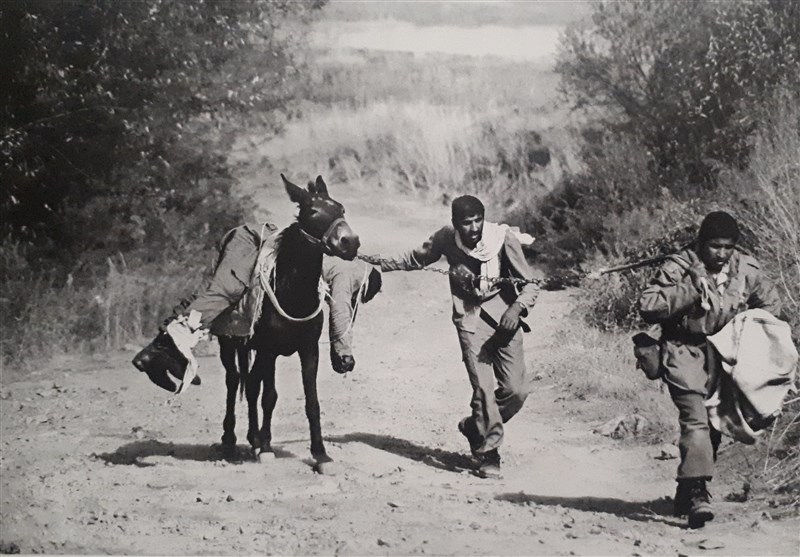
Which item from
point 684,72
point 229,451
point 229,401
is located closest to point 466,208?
point 229,401

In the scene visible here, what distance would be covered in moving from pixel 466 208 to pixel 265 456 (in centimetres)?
224

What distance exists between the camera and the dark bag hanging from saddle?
571 centimetres

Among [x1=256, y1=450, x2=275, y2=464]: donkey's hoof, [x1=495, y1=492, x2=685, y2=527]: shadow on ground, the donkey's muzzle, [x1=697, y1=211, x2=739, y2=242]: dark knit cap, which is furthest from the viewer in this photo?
[x1=256, y1=450, x2=275, y2=464]: donkey's hoof

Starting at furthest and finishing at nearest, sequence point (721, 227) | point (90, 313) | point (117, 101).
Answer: point (117, 101), point (90, 313), point (721, 227)

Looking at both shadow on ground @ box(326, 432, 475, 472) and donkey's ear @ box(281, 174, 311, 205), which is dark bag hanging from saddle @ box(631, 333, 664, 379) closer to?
shadow on ground @ box(326, 432, 475, 472)

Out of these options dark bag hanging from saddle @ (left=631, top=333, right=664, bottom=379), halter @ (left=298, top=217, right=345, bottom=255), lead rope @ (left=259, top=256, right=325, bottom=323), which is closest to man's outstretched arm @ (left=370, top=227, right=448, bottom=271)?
lead rope @ (left=259, top=256, right=325, bottom=323)

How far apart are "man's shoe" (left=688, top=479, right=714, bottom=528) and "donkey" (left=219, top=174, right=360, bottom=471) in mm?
2451

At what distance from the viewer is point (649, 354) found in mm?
5719

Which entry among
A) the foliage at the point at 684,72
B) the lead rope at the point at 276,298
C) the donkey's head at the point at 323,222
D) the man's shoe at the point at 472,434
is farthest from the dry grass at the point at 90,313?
the foliage at the point at 684,72

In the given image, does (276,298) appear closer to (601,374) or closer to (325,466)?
(325,466)

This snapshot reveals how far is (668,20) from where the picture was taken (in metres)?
11.5

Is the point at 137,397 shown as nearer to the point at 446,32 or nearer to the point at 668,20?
the point at 446,32

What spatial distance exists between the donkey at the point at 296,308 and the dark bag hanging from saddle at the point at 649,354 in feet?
6.34

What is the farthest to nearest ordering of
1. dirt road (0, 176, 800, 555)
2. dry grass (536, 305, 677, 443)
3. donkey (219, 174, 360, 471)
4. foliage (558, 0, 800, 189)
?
foliage (558, 0, 800, 189)
dry grass (536, 305, 677, 443)
donkey (219, 174, 360, 471)
dirt road (0, 176, 800, 555)
